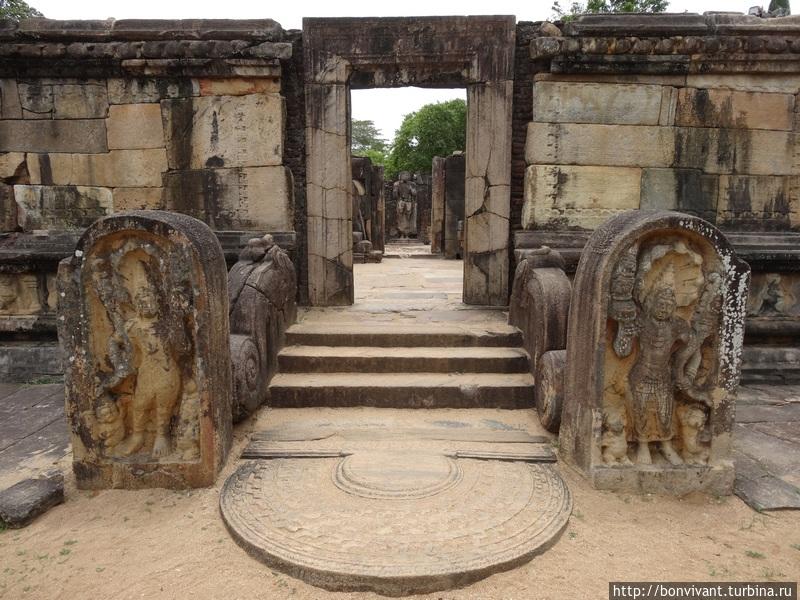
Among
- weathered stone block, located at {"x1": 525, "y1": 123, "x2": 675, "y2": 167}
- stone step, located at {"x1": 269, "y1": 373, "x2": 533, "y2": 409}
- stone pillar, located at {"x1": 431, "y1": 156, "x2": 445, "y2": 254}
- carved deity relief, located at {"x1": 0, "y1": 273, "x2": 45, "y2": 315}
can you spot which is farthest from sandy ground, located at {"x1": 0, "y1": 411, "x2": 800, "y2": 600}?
stone pillar, located at {"x1": 431, "y1": 156, "x2": 445, "y2": 254}

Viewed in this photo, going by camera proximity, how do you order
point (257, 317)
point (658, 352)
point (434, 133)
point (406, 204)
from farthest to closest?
point (434, 133) < point (406, 204) < point (257, 317) < point (658, 352)

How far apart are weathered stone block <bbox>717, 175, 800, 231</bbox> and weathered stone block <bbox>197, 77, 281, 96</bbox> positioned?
15.4 ft

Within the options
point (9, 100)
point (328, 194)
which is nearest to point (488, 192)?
point (328, 194)

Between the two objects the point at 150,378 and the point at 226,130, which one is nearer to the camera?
the point at 150,378

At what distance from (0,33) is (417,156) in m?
23.7

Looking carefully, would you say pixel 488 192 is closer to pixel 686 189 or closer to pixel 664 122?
pixel 664 122

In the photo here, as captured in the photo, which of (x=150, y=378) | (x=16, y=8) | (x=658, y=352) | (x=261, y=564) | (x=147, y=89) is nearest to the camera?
(x=261, y=564)

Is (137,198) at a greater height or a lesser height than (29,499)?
greater

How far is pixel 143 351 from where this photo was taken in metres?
2.96

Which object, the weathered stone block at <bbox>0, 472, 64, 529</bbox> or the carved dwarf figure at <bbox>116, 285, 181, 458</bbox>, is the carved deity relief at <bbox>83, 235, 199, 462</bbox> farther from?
the weathered stone block at <bbox>0, 472, 64, 529</bbox>

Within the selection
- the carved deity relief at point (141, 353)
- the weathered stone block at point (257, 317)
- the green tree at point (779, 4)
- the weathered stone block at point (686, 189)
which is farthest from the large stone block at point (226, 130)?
the green tree at point (779, 4)

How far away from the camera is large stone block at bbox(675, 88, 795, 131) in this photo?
5.34 meters

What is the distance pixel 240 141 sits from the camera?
5.56 m

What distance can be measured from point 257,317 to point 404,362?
3.99 ft
